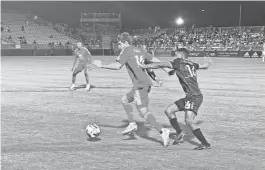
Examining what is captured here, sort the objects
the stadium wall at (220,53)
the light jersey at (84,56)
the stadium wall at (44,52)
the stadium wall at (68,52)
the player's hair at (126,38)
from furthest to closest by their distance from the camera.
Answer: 1. the stadium wall at (44,52)
2. the stadium wall at (68,52)
3. the stadium wall at (220,53)
4. the light jersey at (84,56)
5. the player's hair at (126,38)

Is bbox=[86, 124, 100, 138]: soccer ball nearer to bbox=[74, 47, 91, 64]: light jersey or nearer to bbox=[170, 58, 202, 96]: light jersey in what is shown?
bbox=[170, 58, 202, 96]: light jersey

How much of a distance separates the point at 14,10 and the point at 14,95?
2616 inches

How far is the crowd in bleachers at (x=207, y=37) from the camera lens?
50.0 m

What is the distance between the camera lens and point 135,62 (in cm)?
635

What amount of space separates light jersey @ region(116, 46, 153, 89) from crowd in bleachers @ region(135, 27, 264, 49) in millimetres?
40738

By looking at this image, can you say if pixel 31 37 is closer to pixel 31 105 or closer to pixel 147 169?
pixel 31 105

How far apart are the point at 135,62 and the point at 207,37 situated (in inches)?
2107

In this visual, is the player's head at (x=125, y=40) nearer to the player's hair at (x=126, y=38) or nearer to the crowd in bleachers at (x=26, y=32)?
the player's hair at (x=126, y=38)

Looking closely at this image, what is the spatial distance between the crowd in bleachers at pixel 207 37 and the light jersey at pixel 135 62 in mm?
40738

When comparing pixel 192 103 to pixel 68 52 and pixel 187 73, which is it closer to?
pixel 187 73

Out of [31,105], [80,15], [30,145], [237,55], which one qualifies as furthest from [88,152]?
[80,15]

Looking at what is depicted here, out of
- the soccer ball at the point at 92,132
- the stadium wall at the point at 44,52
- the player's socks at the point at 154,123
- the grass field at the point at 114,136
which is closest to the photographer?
the grass field at the point at 114,136

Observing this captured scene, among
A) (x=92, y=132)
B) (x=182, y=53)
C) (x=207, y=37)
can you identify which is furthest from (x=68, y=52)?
(x=182, y=53)

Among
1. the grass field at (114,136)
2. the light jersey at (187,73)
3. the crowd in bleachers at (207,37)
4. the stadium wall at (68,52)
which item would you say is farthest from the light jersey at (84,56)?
the stadium wall at (68,52)
